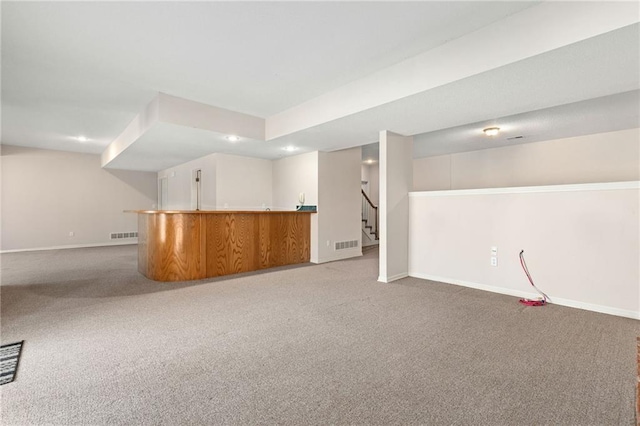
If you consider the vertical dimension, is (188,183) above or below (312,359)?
above

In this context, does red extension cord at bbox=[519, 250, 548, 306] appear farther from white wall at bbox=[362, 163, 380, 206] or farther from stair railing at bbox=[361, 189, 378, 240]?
white wall at bbox=[362, 163, 380, 206]

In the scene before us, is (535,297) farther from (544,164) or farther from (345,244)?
(544,164)

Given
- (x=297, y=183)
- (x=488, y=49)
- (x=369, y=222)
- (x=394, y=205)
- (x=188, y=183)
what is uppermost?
(x=488, y=49)

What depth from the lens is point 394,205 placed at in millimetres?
4559

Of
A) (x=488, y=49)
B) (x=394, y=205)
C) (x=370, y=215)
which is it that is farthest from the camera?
(x=370, y=215)

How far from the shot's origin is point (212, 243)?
477 centimetres

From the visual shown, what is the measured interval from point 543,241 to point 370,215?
229 inches

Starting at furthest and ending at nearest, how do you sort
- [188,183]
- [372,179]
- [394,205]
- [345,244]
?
1. [372,179]
2. [188,183]
3. [345,244]
4. [394,205]

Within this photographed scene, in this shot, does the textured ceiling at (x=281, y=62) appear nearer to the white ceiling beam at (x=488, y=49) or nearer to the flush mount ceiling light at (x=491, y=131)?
the white ceiling beam at (x=488, y=49)

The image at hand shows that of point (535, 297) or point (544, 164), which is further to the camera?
point (544, 164)

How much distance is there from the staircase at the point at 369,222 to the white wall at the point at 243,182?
3173 mm

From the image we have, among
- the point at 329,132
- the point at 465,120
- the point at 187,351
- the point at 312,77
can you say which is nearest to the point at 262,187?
the point at 329,132

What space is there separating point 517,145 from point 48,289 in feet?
29.8

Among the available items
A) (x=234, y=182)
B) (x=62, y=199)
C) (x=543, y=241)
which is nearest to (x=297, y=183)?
(x=234, y=182)
